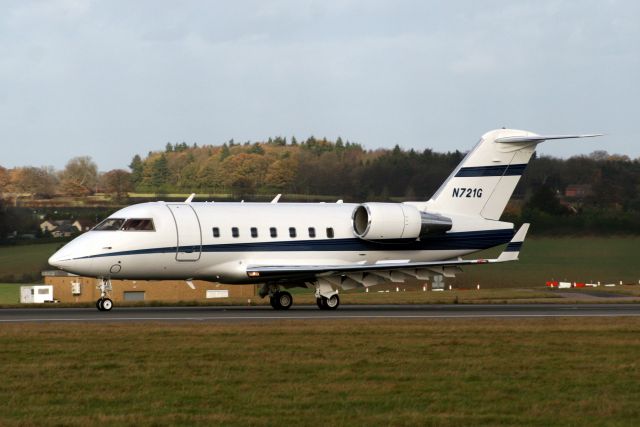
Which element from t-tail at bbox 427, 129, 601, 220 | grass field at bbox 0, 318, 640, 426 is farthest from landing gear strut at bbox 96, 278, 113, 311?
t-tail at bbox 427, 129, 601, 220

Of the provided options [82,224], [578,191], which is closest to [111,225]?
[578,191]

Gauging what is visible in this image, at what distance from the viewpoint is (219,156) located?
63625 mm

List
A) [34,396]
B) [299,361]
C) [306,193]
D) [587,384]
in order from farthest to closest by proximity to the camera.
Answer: [306,193] → [299,361] → [587,384] → [34,396]

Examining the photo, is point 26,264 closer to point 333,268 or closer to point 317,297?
point 317,297

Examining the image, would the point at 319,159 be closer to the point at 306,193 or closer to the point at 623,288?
the point at 306,193

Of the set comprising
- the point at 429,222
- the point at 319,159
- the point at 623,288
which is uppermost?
the point at 319,159

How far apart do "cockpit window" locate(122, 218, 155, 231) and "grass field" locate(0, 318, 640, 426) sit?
7.07 m

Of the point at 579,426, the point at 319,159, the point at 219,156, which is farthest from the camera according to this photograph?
the point at 219,156

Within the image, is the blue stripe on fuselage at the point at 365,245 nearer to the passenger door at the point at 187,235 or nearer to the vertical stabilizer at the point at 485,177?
the passenger door at the point at 187,235

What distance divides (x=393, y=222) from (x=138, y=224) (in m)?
7.69

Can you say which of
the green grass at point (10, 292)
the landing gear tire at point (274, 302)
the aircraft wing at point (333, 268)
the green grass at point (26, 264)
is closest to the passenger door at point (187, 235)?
the aircraft wing at point (333, 268)

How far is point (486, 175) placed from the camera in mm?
35969

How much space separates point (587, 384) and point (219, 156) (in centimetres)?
4934

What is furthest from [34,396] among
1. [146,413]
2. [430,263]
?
[430,263]
